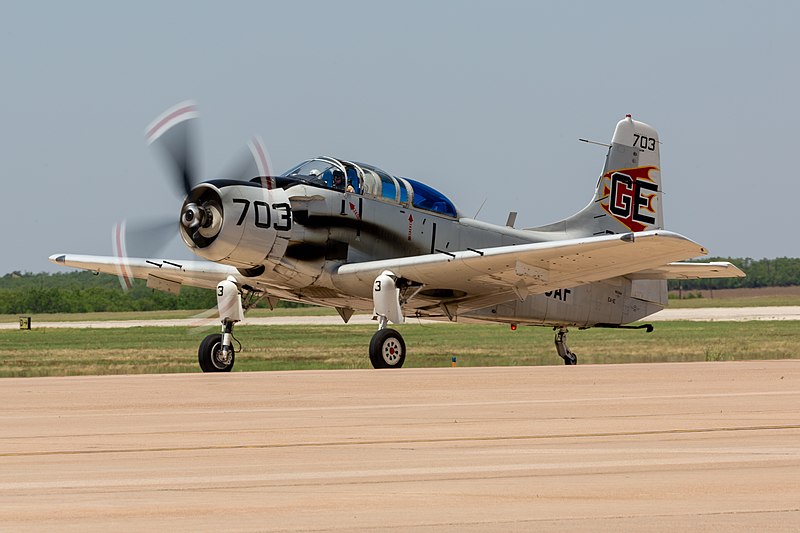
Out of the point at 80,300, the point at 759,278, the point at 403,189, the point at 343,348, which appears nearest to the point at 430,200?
the point at 403,189

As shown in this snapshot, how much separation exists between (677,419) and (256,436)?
3.46 m

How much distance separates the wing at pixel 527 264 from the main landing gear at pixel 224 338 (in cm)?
174

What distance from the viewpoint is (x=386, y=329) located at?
2070 cm

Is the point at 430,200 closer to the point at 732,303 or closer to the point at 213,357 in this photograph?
the point at 213,357

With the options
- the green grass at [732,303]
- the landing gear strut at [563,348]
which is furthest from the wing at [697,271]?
the green grass at [732,303]

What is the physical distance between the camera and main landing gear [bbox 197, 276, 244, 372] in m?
21.3

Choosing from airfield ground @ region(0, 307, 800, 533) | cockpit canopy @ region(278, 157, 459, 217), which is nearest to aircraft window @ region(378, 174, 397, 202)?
cockpit canopy @ region(278, 157, 459, 217)

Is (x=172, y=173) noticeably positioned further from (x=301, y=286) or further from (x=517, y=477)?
(x=517, y=477)

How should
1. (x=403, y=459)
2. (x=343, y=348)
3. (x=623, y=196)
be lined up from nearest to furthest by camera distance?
1. (x=403, y=459)
2. (x=623, y=196)
3. (x=343, y=348)

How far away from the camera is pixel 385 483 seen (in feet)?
21.5

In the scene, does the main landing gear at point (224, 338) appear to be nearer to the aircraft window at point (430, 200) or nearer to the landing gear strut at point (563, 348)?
the aircraft window at point (430, 200)

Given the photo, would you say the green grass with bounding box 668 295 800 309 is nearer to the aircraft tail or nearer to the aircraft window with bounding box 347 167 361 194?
the aircraft tail

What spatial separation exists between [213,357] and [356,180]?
3806 millimetres

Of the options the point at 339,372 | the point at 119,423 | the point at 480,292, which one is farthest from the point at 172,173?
the point at 119,423
